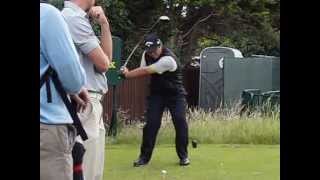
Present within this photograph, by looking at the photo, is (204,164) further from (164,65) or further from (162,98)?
(164,65)

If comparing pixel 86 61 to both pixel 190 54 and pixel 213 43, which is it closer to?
pixel 190 54

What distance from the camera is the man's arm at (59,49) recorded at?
2.71 meters

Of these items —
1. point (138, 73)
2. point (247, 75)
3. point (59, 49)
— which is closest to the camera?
point (59, 49)

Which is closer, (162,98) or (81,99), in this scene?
(81,99)

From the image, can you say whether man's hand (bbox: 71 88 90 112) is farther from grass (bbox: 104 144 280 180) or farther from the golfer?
the golfer

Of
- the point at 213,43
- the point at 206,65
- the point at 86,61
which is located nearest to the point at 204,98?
the point at 206,65

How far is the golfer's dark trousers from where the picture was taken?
320 inches

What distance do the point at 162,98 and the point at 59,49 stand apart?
17.9ft

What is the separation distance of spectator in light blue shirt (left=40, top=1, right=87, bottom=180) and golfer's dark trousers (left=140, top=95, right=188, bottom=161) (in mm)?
5285

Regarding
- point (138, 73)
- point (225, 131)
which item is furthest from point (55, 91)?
point (225, 131)

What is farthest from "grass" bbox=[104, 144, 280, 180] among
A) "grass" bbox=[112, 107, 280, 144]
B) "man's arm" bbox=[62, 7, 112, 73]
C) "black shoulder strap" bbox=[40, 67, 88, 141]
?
"black shoulder strap" bbox=[40, 67, 88, 141]

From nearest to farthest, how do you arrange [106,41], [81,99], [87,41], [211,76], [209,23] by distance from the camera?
1. [81,99]
2. [87,41]
3. [106,41]
4. [211,76]
5. [209,23]

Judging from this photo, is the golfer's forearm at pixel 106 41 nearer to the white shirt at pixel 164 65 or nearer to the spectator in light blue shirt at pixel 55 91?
the spectator in light blue shirt at pixel 55 91

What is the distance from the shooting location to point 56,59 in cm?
274
